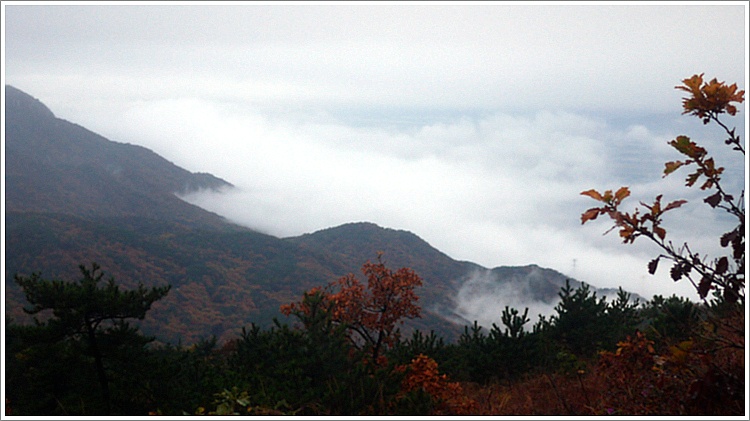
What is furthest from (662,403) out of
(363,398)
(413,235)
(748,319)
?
(413,235)

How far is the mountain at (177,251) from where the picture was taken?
2307 inches

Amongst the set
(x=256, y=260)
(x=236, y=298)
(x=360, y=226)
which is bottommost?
(x=236, y=298)

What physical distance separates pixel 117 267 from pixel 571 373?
6281 cm

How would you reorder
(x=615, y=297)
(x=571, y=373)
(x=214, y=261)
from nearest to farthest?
(x=571, y=373) < (x=615, y=297) < (x=214, y=261)

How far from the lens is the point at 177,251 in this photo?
240ft

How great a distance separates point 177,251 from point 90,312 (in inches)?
2789

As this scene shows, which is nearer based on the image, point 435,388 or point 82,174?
point 435,388

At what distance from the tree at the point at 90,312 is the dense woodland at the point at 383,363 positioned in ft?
0.05

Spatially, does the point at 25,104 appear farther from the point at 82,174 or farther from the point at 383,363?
the point at 383,363

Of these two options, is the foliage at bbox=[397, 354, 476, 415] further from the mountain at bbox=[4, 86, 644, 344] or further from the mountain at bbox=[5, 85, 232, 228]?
the mountain at bbox=[5, 85, 232, 228]

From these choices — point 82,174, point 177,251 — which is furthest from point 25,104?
point 177,251

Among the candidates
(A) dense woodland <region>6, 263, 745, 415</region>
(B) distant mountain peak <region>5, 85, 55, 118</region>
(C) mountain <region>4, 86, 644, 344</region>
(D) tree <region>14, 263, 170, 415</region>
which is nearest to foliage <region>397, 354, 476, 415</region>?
(A) dense woodland <region>6, 263, 745, 415</region>

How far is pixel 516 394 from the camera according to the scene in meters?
6.93

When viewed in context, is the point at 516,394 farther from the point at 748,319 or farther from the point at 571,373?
the point at 748,319
